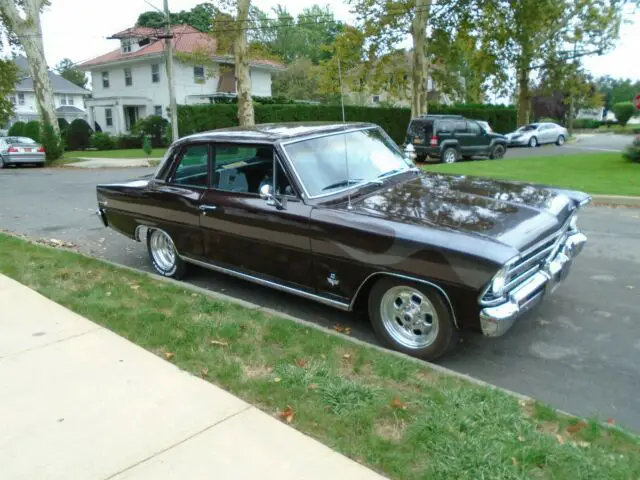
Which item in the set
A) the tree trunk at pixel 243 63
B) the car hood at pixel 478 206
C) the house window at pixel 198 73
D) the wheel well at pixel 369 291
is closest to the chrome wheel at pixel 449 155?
the tree trunk at pixel 243 63

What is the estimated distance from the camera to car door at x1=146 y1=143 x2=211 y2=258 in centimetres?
564

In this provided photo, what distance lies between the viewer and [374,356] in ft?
13.1

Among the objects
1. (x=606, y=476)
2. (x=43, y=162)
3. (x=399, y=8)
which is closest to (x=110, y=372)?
(x=606, y=476)

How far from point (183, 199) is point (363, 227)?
7.59 feet

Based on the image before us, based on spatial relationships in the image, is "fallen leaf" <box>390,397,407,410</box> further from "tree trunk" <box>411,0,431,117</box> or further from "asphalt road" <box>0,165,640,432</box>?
"tree trunk" <box>411,0,431,117</box>

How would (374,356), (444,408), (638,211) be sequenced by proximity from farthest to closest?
(638,211) → (374,356) → (444,408)

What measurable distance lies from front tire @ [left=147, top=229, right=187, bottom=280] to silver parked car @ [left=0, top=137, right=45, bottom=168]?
20.8m

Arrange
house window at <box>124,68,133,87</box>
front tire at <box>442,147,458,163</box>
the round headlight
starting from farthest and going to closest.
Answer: house window at <box>124,68,133,87</box>
front tire at <box>442,147,458,163</box>
the round headlight

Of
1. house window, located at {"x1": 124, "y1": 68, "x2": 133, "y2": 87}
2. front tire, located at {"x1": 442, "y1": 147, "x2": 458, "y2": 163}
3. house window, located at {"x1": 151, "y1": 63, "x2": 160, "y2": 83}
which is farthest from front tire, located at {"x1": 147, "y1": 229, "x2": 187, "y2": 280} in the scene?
house window, located at {"x1": 124, "y1": 68, "x2": 133, "y2": 87}

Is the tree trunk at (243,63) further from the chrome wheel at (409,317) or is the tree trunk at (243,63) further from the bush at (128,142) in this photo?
the chrome wheel at (409,317)

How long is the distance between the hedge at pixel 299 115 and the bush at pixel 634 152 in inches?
620

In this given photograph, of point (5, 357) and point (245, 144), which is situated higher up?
point (245, 144)

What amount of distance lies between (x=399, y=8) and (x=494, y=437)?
26763 millimetres

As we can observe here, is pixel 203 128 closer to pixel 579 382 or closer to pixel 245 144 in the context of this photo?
pixel 245 144
